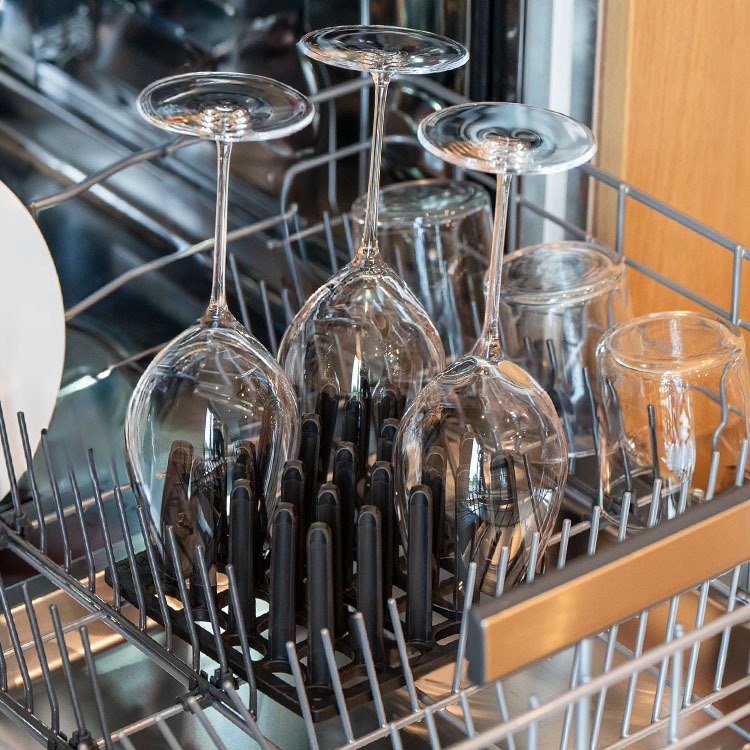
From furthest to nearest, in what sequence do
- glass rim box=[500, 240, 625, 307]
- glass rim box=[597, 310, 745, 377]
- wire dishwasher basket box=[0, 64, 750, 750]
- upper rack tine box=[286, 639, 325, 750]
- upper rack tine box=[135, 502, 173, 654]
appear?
glass rim box=[500, 240, 625, 307] < glass rim box=[597, 310, 745, 377] < upper rack tine box=[135, 502, 173, 654] < upper rack tine box=[286, 639, 325, 750] < wire dishwasher basket box=[0, 64, 750, 750]

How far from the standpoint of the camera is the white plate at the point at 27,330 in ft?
2.46

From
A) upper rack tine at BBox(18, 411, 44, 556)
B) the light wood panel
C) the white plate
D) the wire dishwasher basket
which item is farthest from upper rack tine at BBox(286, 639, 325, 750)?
the light wood panel

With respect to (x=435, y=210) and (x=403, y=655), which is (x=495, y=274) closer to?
(x=403, y=655)

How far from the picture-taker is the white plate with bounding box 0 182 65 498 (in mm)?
750

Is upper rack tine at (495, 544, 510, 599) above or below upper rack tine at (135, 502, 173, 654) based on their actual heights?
above

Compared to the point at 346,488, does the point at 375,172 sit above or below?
above

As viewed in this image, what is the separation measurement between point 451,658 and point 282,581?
9cm

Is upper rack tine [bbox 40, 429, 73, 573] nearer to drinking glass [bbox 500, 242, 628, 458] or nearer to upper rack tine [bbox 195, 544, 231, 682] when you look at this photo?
upper rack tine [bbox 195, 544, 231, 682]

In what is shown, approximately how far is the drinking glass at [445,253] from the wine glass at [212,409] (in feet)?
0.95

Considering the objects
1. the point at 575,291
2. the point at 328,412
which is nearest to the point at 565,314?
the point at 575,291

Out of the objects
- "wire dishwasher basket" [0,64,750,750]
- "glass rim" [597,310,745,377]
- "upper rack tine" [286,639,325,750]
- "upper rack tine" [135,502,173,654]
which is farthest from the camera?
"glass rim" [597,310,745,377]

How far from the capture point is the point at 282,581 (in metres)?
0.53

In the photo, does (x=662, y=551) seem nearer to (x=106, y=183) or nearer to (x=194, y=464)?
(x=194, y=464)

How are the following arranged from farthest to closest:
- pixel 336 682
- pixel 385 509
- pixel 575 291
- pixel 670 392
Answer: pixel 575 291
pixel 670 392
pixel 385 509
pixel 336 682
